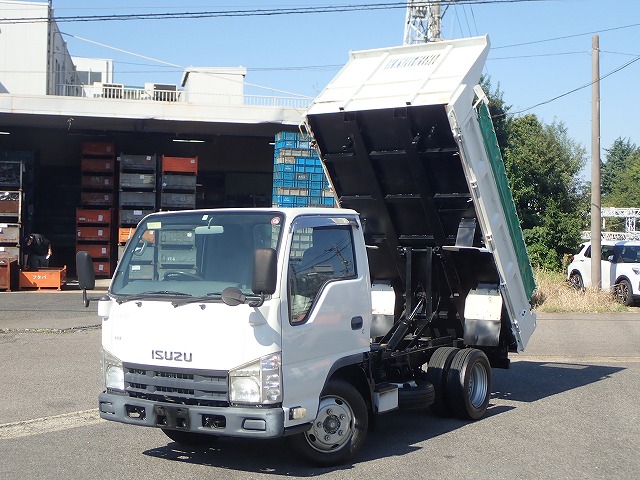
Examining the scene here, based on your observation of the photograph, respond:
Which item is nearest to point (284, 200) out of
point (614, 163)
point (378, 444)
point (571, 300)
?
point (571, 300)

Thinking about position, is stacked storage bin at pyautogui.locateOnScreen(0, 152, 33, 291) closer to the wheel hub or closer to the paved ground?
the paved ground

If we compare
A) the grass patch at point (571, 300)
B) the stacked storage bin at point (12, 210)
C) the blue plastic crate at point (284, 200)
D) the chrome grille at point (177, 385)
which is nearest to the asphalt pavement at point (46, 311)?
the stacked storage bin at point (12, 210)

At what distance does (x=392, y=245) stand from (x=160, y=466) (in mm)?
3751

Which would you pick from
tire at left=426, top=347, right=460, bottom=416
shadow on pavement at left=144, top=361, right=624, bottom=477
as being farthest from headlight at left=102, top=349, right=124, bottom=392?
tire at left=426, top=347, right=460, bottom=416

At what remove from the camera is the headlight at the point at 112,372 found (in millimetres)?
6844

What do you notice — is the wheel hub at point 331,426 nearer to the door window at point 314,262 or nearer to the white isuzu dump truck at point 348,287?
the white isuzu dump truck at point 348,287

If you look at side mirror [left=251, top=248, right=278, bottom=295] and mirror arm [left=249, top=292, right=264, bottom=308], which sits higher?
side mirror [left=251, top=248, right=278, bottom=295]

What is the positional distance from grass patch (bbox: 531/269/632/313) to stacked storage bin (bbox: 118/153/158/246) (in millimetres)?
11972

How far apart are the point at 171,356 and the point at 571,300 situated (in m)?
16.4

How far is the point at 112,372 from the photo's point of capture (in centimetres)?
691

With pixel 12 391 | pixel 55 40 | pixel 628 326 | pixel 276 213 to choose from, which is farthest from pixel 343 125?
pixel 55 40

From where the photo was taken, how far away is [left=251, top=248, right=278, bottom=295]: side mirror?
6172mm

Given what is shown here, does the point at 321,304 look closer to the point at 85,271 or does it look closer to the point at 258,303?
the point at 258,303

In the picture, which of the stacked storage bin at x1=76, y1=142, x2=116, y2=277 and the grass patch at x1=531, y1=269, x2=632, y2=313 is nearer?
the grass patch at x1=531, y1=269, x2=632, y2=313
